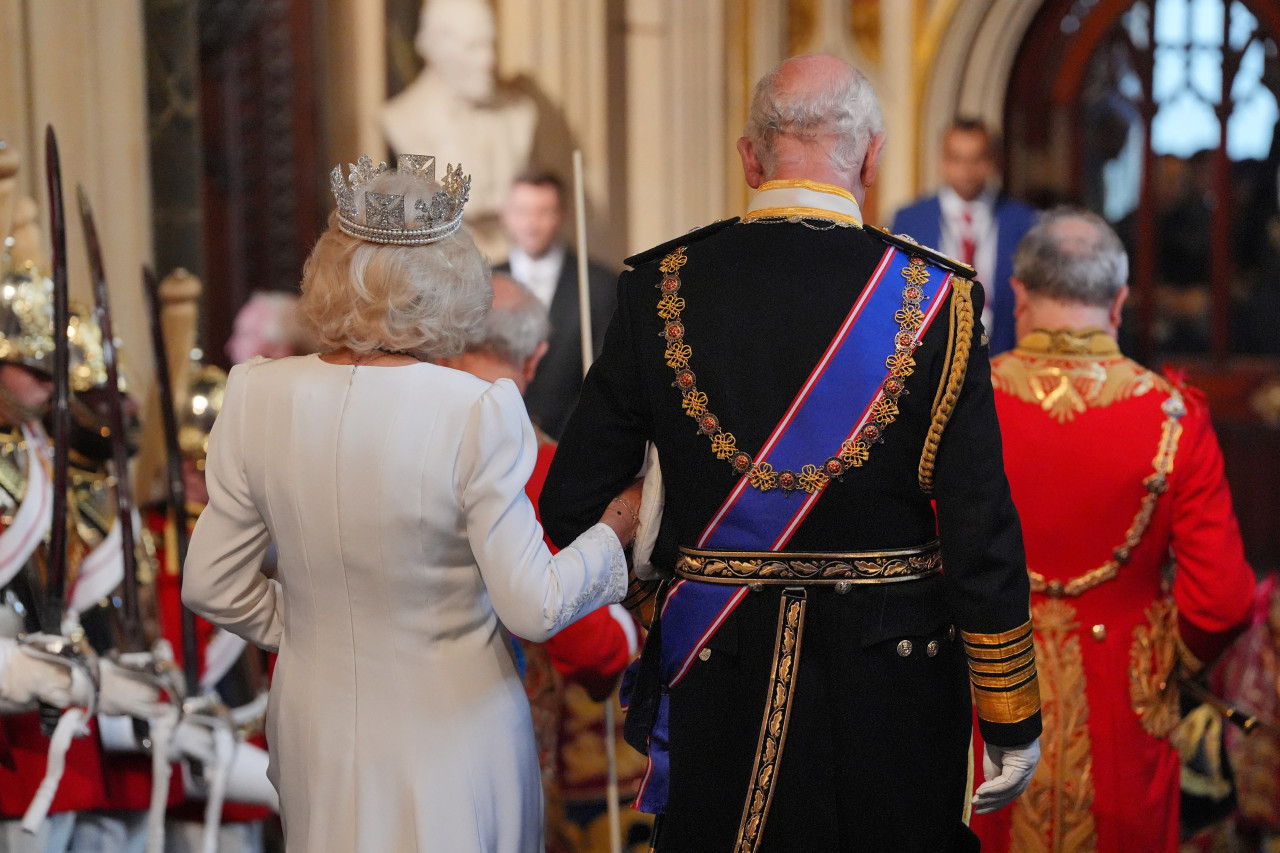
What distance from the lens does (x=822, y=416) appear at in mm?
1750

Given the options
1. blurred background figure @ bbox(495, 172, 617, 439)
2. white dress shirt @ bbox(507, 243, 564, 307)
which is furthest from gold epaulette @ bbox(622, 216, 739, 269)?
white dress shirt @ bbox(507, 243, 564, 307)

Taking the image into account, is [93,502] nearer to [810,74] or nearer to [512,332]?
[512,332]

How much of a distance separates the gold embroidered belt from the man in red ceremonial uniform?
708 millimetres

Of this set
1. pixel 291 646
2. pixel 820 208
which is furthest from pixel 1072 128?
pixel 291 646

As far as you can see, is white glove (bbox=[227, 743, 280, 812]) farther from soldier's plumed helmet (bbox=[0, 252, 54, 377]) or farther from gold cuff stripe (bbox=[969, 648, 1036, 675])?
gold cuff stripe (bbox=[969, 648, 1036, 675])

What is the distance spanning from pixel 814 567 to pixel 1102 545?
2.81 ft

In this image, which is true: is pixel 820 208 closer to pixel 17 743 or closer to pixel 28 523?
pixel 28 523

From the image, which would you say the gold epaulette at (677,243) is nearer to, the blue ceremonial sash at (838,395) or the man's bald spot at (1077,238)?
the blue ceremonial sash at (838,395)

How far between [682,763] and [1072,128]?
3.94m

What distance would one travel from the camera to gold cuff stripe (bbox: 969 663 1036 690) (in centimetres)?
177

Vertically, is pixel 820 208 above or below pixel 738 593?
above

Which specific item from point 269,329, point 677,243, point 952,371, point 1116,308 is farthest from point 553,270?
point 952,371

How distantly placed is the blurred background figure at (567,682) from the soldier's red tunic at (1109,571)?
0.75 meters

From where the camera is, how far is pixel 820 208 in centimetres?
178
